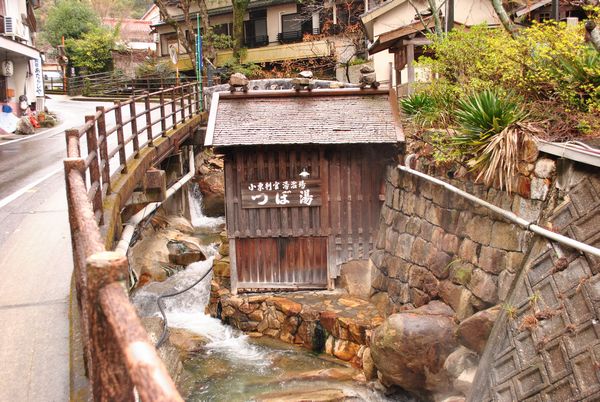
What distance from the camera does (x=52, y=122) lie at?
27.7 metres

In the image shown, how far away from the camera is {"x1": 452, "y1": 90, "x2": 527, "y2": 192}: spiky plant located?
7.50 m

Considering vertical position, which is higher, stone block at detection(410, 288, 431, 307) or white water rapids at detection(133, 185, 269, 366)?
stone block at detection(410, 288, 431, 307)

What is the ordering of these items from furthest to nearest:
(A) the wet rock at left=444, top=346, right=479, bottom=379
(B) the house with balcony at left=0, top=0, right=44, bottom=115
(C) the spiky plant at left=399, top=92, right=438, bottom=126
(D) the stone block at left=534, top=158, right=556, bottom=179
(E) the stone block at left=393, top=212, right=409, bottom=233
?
(B) the house with balcony at left=0, top=0, right=44, bottom=115
(C) the spiky plant at left=399, top=92, right=438, bottom=126
(E) the stone block at left=393, top=212, right=409, bottom=233
(A) the wet rock at left=444, top=346, right=479, bottom=379
(D) the stone block at left=534, top=158, right=556, bottom=179

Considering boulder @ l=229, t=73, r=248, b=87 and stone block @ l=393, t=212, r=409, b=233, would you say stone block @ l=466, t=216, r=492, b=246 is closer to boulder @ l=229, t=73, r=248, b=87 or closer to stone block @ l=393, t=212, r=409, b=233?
stone block @ l=393, t=212, r=409, b=233

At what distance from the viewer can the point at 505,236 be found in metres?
7.68

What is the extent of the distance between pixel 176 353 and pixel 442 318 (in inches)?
186

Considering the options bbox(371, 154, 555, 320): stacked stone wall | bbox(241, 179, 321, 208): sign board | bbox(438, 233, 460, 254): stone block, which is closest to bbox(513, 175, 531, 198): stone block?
bbox(371, 154, 555, 320): stacked stone wall

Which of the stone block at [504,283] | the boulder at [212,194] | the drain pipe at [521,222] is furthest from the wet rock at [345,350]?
the boulder at [212,194]

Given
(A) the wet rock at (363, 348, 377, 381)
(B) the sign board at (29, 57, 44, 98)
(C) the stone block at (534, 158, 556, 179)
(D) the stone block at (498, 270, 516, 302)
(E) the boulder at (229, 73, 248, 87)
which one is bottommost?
(A) the wet rock at (363, 348, 377, 381)

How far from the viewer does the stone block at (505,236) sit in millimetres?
7454

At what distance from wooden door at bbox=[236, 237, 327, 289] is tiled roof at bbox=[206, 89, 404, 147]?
2200 millimetres

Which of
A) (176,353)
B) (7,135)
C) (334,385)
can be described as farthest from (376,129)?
(7,135)

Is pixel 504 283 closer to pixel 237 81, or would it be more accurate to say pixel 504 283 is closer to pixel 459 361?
pixel 459 361

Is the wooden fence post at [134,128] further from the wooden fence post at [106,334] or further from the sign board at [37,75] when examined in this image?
the sign board at [37,75]
